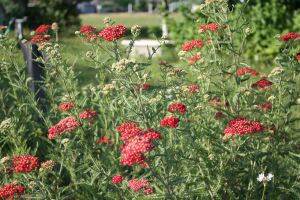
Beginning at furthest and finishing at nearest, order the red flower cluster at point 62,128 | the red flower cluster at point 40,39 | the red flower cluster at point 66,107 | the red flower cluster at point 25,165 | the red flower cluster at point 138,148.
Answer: the red flower cluster at point 40,39
the red flower cluster at point 66,107
the red flower cluster at point 62,128
the red flower cluster at point 25,165
the red flower cluster at point 138,148

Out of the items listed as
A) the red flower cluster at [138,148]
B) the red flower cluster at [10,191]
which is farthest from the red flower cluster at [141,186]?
the red flower cluster at [10,191]

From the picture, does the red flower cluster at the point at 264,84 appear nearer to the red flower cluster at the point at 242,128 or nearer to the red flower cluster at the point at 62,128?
the red flower cluster at the point at 242,128

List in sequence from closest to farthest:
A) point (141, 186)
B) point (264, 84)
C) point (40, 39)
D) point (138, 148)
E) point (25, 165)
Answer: point (138, 148)
point (25, 165)
point (141, 186)
point (264, 84)
point (40, 39)

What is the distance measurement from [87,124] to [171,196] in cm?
137

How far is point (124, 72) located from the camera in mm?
2703

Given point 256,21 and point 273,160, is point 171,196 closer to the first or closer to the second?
point 273,160

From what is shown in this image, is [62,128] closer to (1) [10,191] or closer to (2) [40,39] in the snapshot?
(1) [10,191]

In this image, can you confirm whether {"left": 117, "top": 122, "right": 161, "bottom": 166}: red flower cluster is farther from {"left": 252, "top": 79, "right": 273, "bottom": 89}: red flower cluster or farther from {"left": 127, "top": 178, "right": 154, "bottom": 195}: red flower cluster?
{"left": 252, "top": 79, "right": 273, "bottom": 89}: red flower cluster

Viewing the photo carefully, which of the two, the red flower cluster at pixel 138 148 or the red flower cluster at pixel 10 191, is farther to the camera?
the red flower cluster at pixel 10 191

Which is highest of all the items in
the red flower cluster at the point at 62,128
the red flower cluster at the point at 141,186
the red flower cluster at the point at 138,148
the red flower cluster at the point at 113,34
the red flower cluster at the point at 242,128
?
the red flower cluster at the point at 113,34

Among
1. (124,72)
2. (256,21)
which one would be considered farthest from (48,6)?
(124,72)

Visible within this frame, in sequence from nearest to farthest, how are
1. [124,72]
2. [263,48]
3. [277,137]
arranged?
[124,72]
[277,137]
[263,48]

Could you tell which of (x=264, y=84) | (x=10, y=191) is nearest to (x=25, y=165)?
(x=10, y=191)

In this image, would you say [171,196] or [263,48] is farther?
[263,48]
